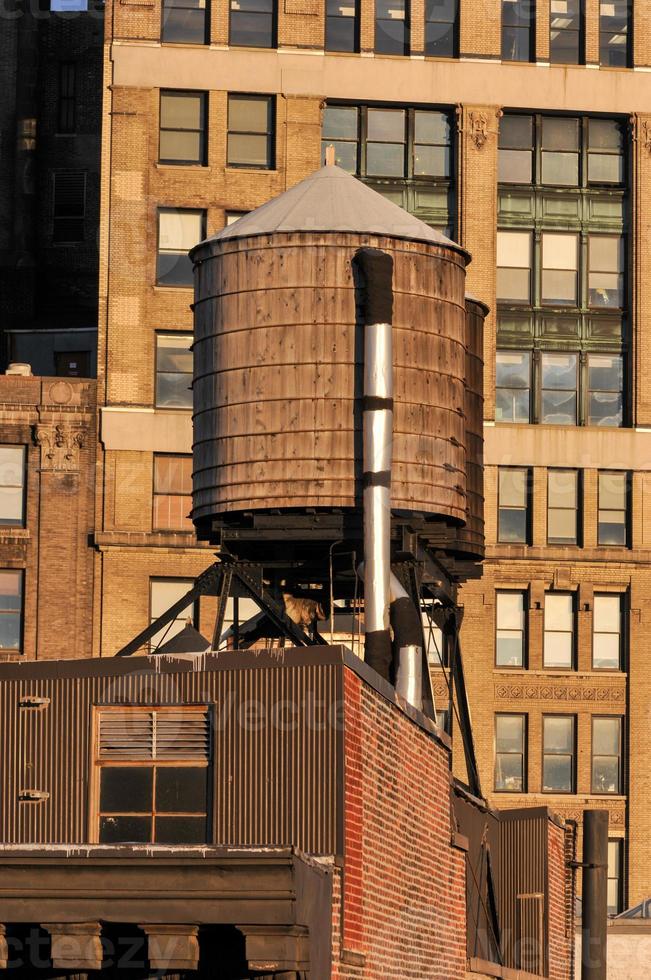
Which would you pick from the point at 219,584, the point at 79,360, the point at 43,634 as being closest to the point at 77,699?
the point at 219,584

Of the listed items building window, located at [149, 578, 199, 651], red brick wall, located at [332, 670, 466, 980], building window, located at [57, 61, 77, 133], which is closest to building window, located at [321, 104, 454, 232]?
building window, located at [149, 578, 199, 651]

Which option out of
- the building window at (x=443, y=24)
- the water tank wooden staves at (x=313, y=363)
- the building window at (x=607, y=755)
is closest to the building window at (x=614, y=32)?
the building window at (x=443, y=24)

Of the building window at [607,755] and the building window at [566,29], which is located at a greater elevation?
the building window at [566,29]

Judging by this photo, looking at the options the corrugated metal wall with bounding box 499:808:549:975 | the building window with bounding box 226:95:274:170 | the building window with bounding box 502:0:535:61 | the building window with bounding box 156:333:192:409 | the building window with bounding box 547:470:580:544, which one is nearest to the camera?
the corrugated metal wall with bounding box 499:808:549:975

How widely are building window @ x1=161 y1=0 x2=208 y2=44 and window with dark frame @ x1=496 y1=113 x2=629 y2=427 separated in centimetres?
987

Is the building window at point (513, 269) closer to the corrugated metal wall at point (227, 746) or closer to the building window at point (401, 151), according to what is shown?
the building window at point (401, 151)

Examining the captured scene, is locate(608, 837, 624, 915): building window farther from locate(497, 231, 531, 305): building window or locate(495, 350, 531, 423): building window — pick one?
locate(497, 231, 531, 305): building window

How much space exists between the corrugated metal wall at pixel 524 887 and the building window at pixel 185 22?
29.0 metres

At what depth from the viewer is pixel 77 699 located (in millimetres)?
26828

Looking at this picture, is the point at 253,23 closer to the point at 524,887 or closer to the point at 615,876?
the point at 615,876

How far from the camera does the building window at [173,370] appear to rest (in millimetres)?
63469

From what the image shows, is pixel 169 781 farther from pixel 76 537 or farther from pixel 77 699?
pixel 76 537

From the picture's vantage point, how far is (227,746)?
26.0 metres

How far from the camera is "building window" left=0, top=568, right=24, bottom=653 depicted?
61.5 m
